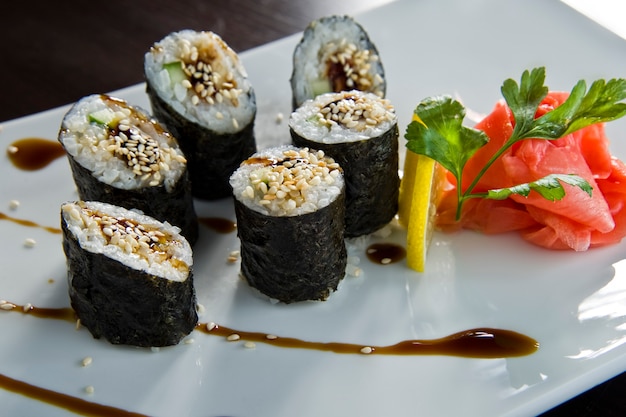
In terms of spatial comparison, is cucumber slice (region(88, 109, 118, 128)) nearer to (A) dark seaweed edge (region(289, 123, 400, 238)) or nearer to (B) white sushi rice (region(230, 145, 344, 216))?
(B) white sushi rice (region(230, 145, 344, 216))

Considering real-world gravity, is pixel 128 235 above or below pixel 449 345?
above

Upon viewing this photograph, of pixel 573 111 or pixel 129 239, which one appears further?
pixel 573 111

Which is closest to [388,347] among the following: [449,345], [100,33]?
[449,345]

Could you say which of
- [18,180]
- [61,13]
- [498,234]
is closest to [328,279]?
[498,234]

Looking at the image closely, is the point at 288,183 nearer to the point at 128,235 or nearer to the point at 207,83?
the point at 128,235

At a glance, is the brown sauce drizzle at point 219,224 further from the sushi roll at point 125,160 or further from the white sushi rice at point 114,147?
the white sushi rice at point 114,147
